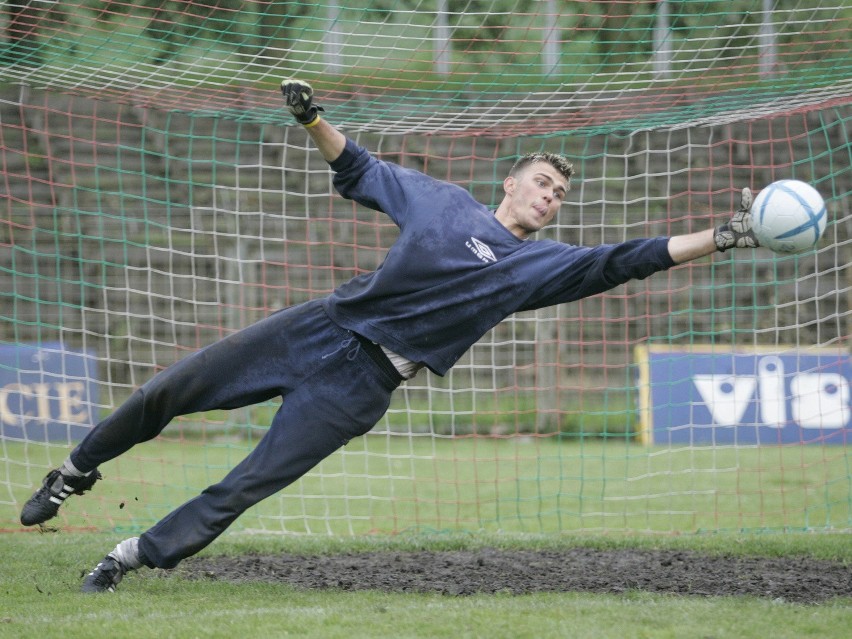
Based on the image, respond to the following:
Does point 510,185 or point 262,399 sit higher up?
point 510,185

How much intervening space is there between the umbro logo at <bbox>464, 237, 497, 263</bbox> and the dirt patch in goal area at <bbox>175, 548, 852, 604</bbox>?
5.00 feet

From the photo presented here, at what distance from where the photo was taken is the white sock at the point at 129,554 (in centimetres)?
491

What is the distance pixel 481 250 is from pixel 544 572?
71.0 inches

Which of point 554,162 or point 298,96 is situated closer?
point 298,96

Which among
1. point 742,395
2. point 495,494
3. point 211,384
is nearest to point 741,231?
point 211,384

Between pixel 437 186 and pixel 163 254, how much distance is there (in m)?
10.0

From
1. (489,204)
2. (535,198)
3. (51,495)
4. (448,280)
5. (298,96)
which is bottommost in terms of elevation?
(51,495)

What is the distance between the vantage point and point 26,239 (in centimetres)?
1351

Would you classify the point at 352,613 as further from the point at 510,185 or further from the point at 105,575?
the point at 510,185

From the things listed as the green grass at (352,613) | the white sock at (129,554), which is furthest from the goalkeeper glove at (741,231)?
the white sock at (129,554)

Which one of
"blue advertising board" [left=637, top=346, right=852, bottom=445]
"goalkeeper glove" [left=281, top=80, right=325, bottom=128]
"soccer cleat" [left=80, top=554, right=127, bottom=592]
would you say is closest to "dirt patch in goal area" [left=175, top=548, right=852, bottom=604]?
"soccer cleat" [left=80, top=554, right=127, bottom=592]

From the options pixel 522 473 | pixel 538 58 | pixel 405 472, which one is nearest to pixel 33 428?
pixel 405 472

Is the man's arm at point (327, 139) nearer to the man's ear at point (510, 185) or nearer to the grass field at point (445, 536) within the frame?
the man's ear at point (510, 185)

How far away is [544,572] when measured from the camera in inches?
223
